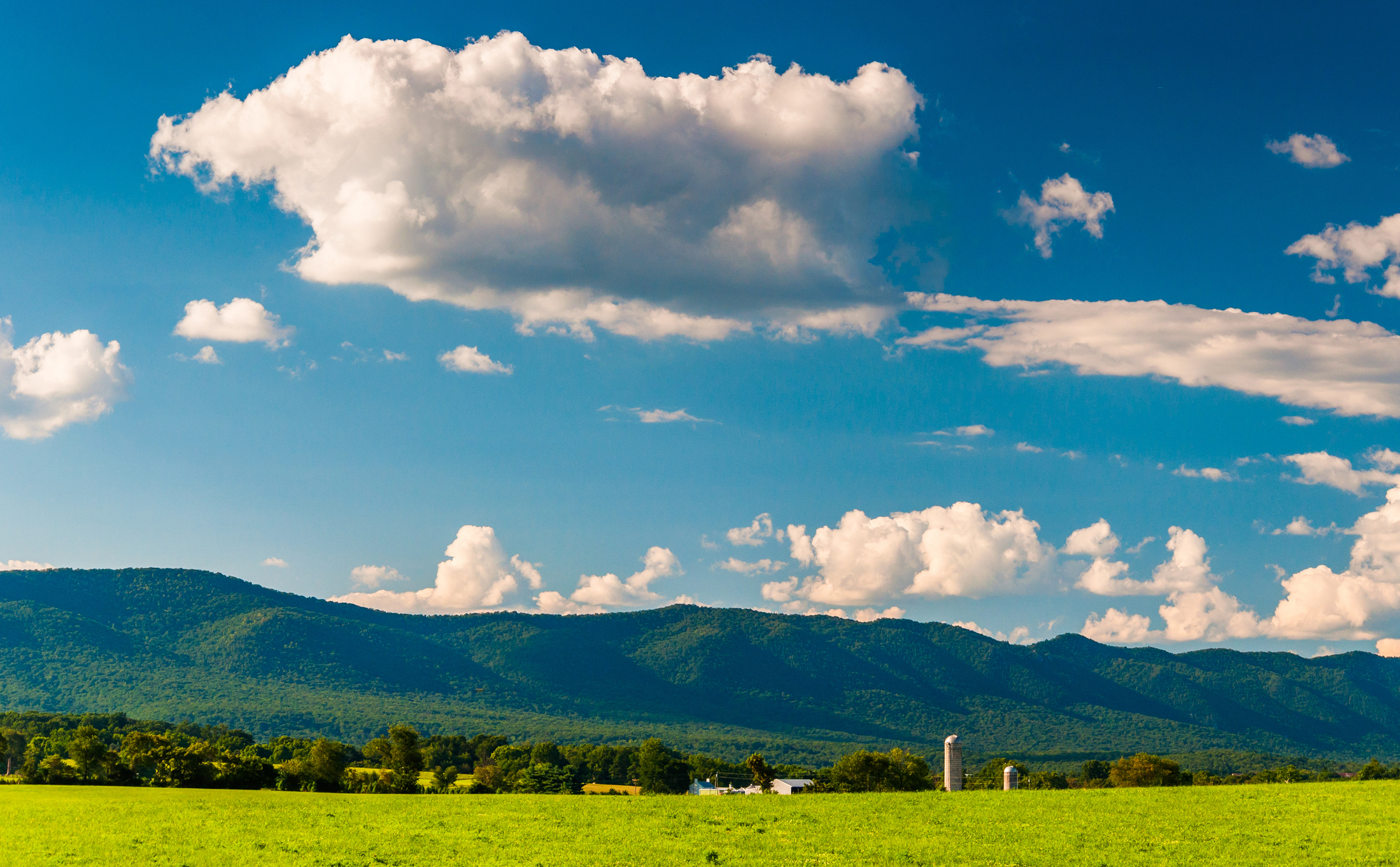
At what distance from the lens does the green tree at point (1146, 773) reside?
115m

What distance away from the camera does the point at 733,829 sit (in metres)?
44.2

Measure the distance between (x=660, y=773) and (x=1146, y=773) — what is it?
5969 centimetres

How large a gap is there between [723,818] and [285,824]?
1801 centimetres

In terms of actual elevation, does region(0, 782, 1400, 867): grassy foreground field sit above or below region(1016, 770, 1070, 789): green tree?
above

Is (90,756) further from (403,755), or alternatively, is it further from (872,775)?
(872,775)

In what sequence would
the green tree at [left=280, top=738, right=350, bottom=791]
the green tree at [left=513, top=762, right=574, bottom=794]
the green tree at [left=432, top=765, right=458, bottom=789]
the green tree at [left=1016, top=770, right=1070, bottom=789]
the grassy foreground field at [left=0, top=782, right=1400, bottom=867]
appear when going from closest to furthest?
the grassy foreground field at [left=0, top=782, right=1400, bottom=867], the green tree at [left=280, top=738, right=350, bottom=791], the green tree at [left=432, top=765, right=458, bottom=789], the green tree at [left=513, top=762, right=574, bottom=794], the green tree at [left=1016, top=770, right=1070, bottom=789]

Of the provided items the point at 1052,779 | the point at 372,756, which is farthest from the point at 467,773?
the point at 1052,779

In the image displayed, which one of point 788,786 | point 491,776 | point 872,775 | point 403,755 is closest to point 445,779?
point 403,755

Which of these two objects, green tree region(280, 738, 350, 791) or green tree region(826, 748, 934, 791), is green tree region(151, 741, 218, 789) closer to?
green tree region(280, 738, 350, 791)

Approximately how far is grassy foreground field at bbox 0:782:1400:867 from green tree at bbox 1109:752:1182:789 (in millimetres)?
65074

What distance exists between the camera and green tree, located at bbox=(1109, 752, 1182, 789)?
11531 cm

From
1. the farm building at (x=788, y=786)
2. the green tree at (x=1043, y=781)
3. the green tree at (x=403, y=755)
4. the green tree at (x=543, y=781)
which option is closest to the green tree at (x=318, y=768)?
the green tree at (x=403, y=755)

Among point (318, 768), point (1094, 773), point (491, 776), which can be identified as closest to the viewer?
point (318, 768)

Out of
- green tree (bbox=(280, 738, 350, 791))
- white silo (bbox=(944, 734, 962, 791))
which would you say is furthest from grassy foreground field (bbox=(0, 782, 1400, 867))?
green tree (bbox=(280, 738, 350, 791))
